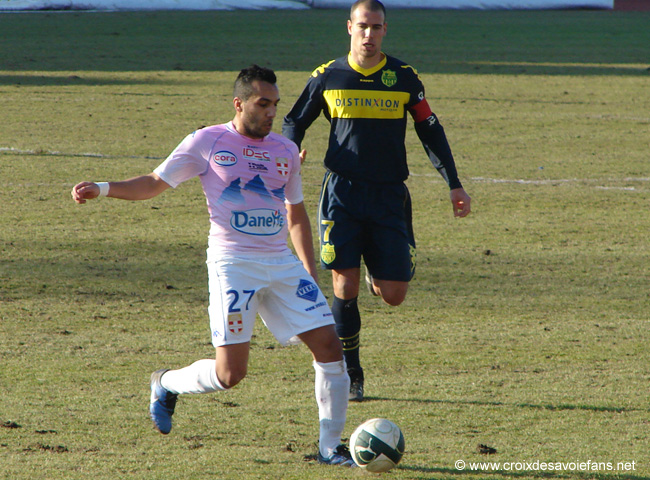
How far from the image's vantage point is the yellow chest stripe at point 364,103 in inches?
231

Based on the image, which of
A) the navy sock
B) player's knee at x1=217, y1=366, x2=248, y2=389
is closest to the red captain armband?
the navy sock

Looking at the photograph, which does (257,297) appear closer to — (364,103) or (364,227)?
(364,227)

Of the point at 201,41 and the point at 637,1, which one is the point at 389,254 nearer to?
the point at 201,41

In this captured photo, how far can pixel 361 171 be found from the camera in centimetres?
586

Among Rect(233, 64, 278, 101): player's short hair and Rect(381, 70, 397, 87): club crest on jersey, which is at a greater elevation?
Rect(381, 70, 397, 87): club crest on jersey

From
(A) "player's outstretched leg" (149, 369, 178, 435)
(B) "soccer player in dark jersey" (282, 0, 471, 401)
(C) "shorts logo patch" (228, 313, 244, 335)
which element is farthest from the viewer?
(B) "soccer player in dark jersey" (282, 0, 471, 401)

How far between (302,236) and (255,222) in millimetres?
359

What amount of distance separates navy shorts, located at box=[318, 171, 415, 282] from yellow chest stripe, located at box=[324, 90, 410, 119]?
0.40 m

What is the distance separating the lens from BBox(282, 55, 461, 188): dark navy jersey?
19.2 feet

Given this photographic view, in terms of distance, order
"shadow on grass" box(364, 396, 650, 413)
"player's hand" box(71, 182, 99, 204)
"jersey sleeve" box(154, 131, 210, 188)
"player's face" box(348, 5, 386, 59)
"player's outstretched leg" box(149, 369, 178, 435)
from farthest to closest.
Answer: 1. "player's face" box(348, 5, 386, 59)
2. "shadow on grass" box(364, 396, 650, 413)
3. "player's outstretched leg" box(149, 369, 178, 435)
4. "jersey sleeve" box(154, 131, 210, 188)
5. "player's hand" box(71, 182, 99, 204)

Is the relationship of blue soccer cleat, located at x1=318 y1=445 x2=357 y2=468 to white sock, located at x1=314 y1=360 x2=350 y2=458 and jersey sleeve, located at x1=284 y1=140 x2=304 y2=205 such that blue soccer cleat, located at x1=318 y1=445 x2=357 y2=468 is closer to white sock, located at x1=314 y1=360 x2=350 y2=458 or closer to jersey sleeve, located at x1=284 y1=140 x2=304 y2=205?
white sock, located at x1=314 y1=360 x2=350 y2=458

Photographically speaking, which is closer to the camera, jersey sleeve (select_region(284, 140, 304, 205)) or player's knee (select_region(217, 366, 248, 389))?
player's knee (select_region(217, 366, 248, 389))

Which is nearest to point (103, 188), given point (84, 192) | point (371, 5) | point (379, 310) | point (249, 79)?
point (84, 192)

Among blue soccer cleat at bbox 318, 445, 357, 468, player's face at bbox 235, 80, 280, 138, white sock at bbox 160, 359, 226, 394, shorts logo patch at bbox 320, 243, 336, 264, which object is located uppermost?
player's face at bbox 235, 80, 280, 138
